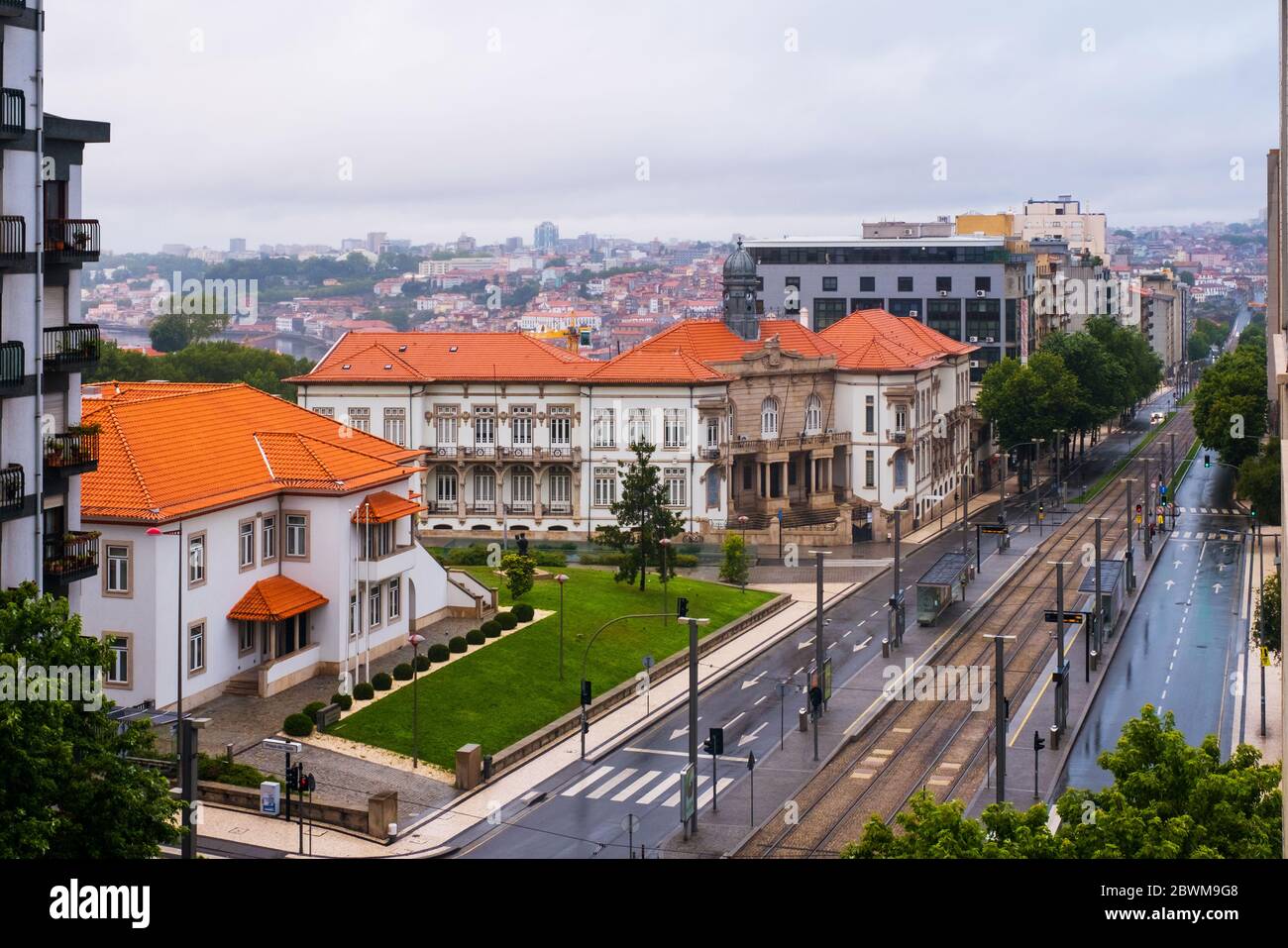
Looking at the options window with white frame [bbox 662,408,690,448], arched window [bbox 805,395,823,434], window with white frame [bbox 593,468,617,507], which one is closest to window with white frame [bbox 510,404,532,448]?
window with white frame [bbox 593,468,617,507]

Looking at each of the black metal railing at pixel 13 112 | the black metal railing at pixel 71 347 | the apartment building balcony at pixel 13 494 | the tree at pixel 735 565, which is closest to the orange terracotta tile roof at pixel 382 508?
the black metal railing at pixel 71 347

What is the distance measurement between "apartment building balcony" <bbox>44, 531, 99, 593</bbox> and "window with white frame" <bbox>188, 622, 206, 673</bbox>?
46.7 ft

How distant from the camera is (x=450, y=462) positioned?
122188mm

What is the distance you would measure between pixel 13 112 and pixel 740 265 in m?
87.4

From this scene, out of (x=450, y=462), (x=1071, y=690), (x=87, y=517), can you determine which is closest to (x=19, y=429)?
(x=87, y=517)

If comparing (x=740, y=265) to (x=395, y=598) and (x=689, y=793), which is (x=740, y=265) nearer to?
(x=395, y=598)

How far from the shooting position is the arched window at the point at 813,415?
13062 cm

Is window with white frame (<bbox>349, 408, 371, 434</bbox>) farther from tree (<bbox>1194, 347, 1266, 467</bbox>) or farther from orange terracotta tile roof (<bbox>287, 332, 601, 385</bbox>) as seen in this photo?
tree (<bbox>1194, 347, 1266, 467</bbox>)

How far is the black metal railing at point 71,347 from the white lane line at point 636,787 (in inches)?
942

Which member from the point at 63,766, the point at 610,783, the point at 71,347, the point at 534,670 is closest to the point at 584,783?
the point at 610,783

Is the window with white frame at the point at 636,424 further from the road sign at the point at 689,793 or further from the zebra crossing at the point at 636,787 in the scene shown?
the road sign at the point at 689,793

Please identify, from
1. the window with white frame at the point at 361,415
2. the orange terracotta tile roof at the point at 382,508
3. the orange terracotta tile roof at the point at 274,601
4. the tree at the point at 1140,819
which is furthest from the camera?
the window with white frame at the point at 361,415

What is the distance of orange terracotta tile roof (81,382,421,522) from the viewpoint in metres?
65.7
